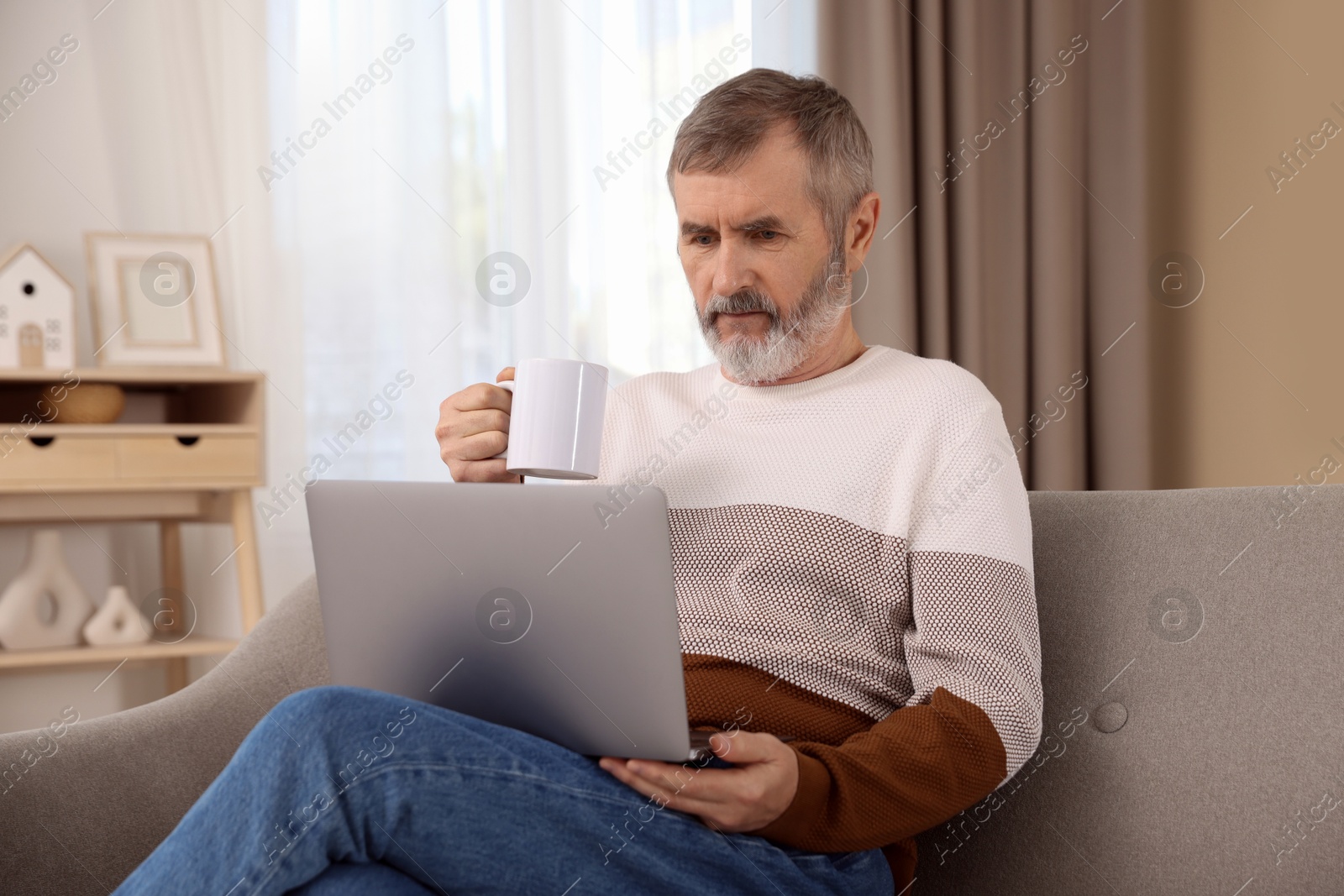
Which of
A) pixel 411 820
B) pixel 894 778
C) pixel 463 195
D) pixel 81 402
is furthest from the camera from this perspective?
pixel 463 195

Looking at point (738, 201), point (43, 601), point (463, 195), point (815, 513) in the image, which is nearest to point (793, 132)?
point (738, 201)

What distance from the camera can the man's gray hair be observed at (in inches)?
47.4

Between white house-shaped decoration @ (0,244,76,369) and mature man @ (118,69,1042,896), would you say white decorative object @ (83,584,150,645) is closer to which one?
white house-shaped decoration @ (0,244,76,369)

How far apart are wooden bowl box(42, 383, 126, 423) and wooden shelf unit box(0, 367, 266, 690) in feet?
0.05

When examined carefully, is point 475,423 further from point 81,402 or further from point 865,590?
point 81,402

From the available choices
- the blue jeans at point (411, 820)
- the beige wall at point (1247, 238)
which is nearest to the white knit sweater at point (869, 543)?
the blue jeans at point (411, 820)

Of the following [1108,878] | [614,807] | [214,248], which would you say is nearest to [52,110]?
[214,248]

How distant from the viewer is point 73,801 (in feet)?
3.43

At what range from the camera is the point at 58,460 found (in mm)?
2061

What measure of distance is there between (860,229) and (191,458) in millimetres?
1506

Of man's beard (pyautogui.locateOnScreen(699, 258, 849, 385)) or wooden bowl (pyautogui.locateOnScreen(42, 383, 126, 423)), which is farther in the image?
wooden bowl (pyautogui.locateOnScreen(42, 383, 126, 423))

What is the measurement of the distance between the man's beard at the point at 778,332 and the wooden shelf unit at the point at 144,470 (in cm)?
135

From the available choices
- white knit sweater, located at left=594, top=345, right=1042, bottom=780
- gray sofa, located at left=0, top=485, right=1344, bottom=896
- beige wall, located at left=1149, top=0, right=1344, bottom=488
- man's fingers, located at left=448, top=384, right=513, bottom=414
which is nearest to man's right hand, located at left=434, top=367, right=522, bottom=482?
man's fingers, located at left=448, top=384, right=513, bottom=414

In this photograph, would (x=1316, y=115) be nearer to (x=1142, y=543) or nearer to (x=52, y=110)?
(x=1142, y=543)
